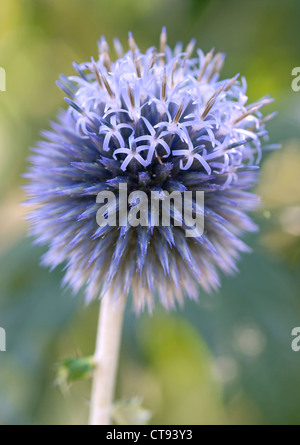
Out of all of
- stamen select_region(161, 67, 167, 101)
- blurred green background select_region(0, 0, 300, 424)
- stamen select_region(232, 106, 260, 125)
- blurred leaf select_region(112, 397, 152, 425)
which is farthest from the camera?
blurred green background select_region(0, 0, 300, 424)

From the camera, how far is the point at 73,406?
8.05 ft

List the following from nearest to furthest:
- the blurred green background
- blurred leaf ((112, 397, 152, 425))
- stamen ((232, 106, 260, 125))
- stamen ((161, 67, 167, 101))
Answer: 1. stamen ((161, 67, 167, 101))
2. stamen ((232, 106, 260, 125))
3. blurred leaf ((112, 397, 152, 425))
4. the blurred green background

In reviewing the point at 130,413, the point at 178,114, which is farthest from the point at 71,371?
the point at 178,114

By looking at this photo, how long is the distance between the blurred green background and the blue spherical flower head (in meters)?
0.51

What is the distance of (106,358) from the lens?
1.29m

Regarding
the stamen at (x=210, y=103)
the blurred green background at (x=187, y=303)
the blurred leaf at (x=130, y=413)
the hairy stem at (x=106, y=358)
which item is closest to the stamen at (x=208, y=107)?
the stamen at (x=210, y=103)

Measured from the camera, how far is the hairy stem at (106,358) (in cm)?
125

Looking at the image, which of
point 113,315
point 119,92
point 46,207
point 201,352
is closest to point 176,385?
point 201,352

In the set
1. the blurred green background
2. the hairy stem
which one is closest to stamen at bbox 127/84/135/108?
the hairy stem

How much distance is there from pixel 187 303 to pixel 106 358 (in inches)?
25.0

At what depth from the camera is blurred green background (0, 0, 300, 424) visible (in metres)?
1.79

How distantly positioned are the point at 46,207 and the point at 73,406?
1671 millimetres

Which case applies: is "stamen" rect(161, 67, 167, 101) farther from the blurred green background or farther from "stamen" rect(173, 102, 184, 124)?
the blurred green background

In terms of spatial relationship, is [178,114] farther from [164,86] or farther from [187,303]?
[187,303]
